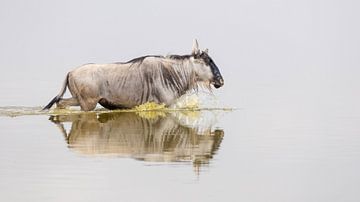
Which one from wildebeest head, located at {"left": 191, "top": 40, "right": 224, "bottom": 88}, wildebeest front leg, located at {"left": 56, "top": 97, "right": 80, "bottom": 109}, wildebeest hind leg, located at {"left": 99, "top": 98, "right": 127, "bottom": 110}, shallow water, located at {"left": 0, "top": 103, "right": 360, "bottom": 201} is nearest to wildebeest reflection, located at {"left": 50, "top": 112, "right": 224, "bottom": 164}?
shallow water, located at {"left": 0, "top": 103, "right": 360, "bottom": 201}

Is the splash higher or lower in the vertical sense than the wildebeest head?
lower

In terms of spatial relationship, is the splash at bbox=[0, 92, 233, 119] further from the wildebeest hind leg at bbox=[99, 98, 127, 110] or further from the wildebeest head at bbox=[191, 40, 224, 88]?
the wildebeest head at bbox=[191, 40, 224, 88]

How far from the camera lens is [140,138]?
1479 centimetres

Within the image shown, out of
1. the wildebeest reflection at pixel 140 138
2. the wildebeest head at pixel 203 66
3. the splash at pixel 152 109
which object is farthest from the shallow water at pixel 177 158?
the wildebeest head at pixel 203 66

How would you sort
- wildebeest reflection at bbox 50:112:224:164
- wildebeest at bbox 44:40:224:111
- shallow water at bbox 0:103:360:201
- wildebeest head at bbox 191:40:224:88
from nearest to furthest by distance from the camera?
1. shallow water at bbox 0:103:360:201
2. wildebeest reflection at bbox 50:112:224:164
3. wildebeest at bbox 44:40:224:111
4. wildebeest head at bbox 191:40:224:88

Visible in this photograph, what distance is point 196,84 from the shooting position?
21.3 metres

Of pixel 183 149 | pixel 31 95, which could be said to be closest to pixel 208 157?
pixel 183 149

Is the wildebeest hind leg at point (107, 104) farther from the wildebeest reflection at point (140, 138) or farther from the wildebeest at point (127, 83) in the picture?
the wildebeest reflection at point (140, 138)

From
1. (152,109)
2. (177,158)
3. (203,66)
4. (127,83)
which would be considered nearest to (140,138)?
(177,158)

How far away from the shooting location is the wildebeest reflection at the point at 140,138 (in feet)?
42.4

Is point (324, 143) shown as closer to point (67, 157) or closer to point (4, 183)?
point (67, 157)

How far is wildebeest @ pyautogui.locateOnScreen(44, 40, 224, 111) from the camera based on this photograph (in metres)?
19.9

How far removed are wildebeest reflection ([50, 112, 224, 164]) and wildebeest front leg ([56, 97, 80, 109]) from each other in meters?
0.99

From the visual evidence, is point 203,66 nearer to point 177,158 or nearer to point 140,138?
point 140,138
